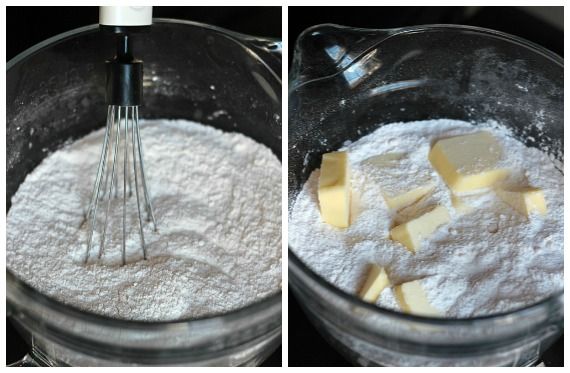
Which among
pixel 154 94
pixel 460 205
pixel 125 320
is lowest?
pixel 125 320

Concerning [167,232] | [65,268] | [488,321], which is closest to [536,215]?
[488,321]

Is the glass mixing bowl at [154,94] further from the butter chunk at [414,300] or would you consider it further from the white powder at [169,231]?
the butter chunk at [414,300]

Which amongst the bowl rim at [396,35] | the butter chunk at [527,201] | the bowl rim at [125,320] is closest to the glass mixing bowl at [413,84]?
the bowl rim at [396,35]

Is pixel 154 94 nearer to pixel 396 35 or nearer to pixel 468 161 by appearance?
pixel 396 35

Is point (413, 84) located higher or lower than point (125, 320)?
higher

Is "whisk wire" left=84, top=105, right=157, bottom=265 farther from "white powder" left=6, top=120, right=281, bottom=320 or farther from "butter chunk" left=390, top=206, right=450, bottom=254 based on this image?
"butter chunk" left=390, top=206, right=450, bottom=254

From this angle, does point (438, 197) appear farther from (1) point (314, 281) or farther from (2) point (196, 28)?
(2) point (196, 28)

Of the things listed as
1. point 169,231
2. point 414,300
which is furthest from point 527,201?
point 169,231

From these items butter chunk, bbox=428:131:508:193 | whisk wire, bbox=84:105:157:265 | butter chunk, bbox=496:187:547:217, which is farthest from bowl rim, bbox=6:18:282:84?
butter chunk, bbox=496:187:547:217
